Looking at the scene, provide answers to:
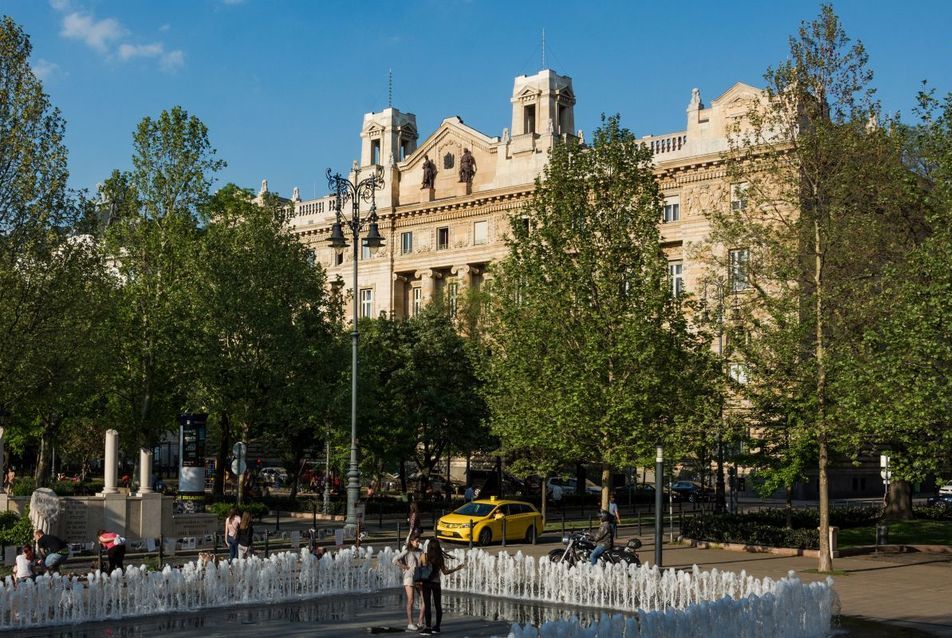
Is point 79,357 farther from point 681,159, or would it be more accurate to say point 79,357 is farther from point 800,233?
point 681,159

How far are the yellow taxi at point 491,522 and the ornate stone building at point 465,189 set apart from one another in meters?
28.1

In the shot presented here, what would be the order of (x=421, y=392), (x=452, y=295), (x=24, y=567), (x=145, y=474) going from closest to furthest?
(x=24, y=567)
(x=145, y=474)
(x=421, y=392)
(x=452, y=295)

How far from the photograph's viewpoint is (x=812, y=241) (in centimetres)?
2888

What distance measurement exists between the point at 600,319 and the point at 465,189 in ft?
154

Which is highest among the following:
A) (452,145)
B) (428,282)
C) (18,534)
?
(452,145)

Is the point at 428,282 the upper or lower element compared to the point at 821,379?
upper

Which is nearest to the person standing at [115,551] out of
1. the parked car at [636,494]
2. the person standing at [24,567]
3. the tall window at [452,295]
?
the person standing at [24,567]

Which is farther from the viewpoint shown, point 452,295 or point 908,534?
point 452,295

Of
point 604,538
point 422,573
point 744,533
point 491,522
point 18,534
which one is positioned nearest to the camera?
point 422,573

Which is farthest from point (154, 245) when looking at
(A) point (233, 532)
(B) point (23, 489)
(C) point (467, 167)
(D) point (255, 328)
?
(C) point (467, 167)

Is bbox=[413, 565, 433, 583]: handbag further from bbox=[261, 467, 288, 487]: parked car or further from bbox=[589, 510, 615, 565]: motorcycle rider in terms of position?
bbox=[261, 467, 288, 487]: parked car

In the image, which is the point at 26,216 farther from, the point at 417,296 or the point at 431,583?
the point at 417,296

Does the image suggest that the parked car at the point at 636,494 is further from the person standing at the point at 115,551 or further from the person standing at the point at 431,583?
the person standing at the point at 431,583

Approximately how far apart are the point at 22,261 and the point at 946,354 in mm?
27082
